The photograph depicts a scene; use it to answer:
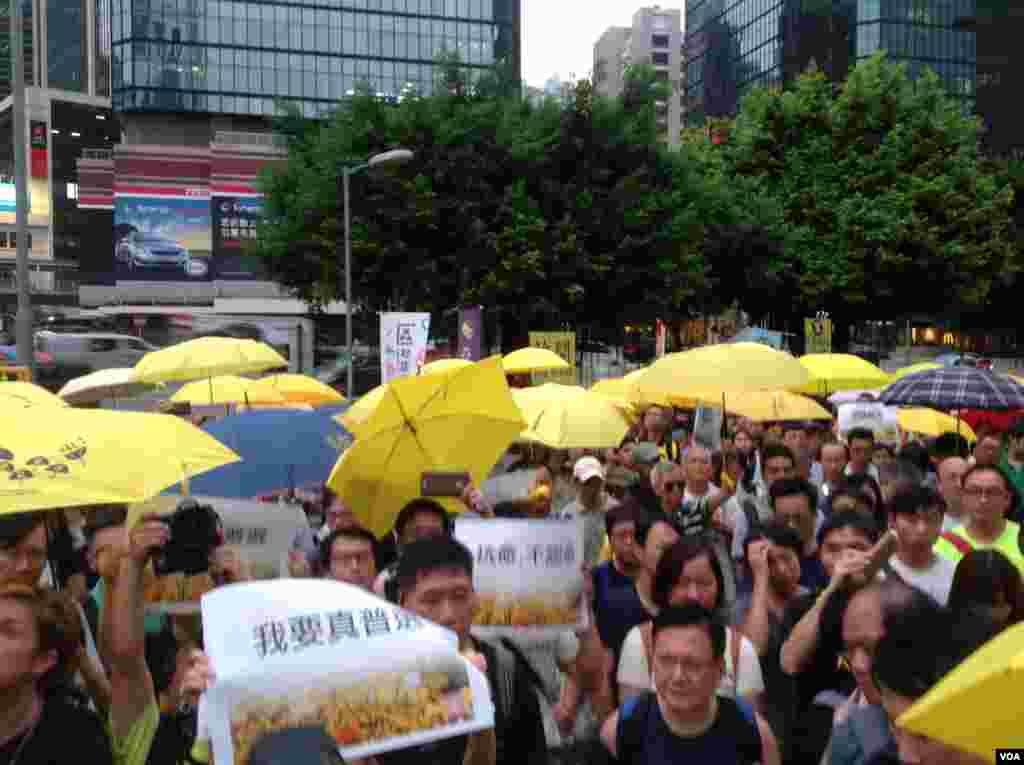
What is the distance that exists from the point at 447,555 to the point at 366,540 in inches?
45.0

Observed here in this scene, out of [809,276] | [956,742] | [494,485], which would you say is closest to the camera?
[956,742]

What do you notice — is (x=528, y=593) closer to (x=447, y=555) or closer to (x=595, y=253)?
(x=447, y=555)

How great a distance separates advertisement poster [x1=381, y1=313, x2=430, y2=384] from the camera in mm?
12789

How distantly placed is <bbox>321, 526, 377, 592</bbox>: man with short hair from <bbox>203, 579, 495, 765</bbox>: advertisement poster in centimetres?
165

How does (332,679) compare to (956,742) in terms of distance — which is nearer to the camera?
(956,742)

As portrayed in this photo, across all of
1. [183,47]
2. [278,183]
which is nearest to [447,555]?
[278,183]

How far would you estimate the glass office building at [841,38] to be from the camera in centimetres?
7125

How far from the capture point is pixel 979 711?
1.61 metres

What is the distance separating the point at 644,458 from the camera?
7977 millimetres

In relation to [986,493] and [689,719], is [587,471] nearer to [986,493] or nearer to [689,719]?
[986,493]

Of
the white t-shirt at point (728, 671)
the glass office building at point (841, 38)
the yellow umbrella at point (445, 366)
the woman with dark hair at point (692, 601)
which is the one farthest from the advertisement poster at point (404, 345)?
the glass office building at point (841, 38)

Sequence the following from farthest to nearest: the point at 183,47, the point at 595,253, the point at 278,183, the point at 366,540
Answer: the point at 183,47 < the point at 278,183 < the point at 595,253 < the point at 366,540

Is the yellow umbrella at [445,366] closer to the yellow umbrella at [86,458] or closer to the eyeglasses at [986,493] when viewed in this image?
the yellow umbrella at [86,458]

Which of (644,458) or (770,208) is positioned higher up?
(770,208)
